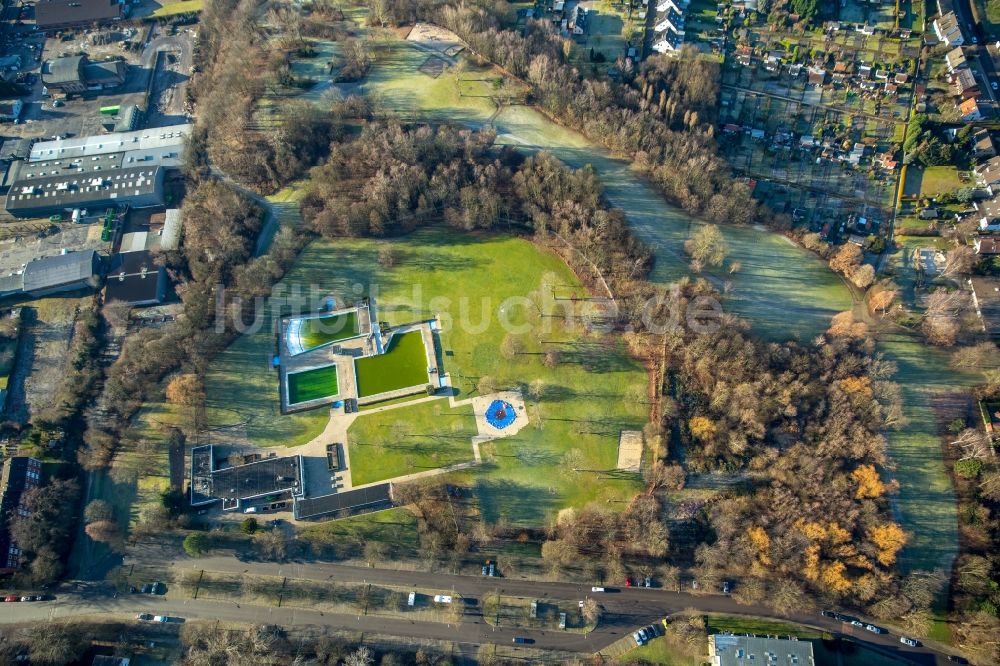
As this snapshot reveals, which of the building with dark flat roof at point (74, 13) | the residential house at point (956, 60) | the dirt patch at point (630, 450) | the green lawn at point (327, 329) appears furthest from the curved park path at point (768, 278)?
the building with dark flat roof at point (74, 13)

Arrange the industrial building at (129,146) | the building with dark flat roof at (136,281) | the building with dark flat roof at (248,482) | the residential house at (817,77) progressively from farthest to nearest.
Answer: the residential house at (817,77) < the industrial building at (129,146) < the building with dark flat roof at (136,281) < the building with dark flat roof at (248,482)

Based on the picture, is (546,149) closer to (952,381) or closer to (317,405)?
(317,405)

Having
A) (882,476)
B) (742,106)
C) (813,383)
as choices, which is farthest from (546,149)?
(882,476)

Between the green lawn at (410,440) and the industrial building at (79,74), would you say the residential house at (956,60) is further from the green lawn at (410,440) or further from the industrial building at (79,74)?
the industrial building at (79,74)

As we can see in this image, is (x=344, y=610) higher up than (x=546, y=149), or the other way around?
(x=546, y=149)

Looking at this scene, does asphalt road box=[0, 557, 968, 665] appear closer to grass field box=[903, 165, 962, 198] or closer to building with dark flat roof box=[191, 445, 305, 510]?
building with dark flat roof box=[191, 445, 305, 510]

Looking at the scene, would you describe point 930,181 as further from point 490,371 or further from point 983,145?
point 490,371
